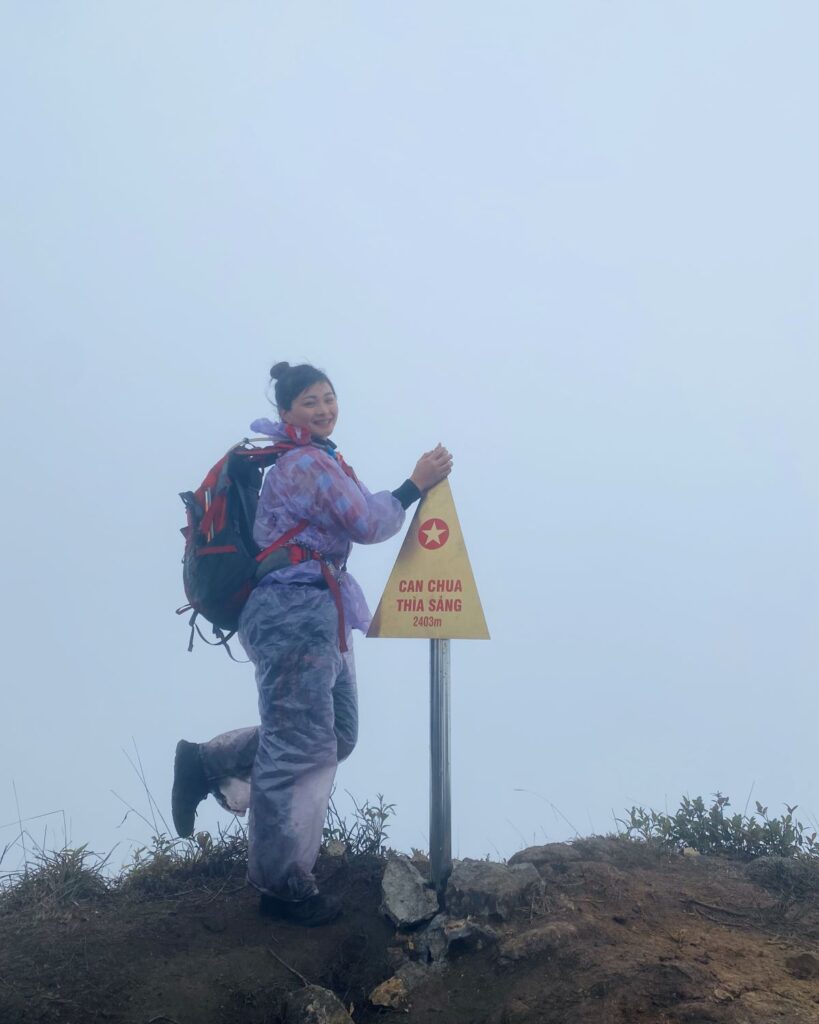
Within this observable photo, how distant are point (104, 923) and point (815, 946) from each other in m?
2.92

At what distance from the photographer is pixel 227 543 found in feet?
14.8

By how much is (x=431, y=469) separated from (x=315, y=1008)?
7.46ft

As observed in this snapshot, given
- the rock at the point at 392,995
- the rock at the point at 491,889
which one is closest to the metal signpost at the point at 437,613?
the rock at the point at 491,889

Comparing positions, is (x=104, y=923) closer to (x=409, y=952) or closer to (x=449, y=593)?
(x=409, y=952)

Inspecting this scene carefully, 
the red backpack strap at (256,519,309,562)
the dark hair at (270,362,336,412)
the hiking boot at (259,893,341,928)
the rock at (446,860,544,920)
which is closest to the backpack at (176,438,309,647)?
the red backpack strap at (256,519,309,562)

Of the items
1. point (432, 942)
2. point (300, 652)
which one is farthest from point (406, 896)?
point (300, 652)

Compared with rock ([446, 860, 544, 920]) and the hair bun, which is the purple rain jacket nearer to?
the hair bun

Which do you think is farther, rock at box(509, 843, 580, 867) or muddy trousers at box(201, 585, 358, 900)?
rock at box(509, 843, 580, 867)

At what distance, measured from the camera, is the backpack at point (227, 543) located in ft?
14.8

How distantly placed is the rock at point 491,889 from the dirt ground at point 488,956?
0.07 meters

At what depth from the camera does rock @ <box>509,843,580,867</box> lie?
15.5 ft

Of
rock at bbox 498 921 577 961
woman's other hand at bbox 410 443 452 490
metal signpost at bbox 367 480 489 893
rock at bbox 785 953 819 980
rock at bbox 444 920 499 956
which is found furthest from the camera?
woman's other hand at bbox 410 443 452 490

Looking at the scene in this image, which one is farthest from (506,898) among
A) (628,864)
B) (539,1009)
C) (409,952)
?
(628,864)

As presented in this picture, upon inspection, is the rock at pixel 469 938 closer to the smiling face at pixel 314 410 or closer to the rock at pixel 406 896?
the rock at pixel 406 896
